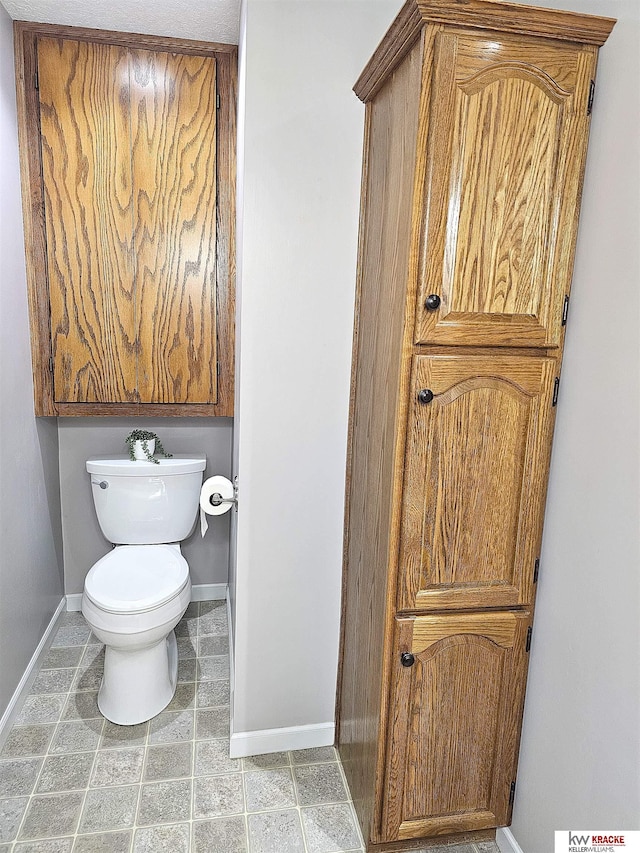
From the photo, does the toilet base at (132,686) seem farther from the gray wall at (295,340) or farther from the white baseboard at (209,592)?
the white baseboard at (209,592)

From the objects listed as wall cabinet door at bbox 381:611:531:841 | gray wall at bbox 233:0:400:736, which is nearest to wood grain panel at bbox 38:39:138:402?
gray wall at bbox 233:0:400:736

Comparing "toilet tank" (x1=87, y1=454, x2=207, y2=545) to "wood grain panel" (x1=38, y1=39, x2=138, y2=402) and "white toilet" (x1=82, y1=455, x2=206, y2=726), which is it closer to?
"white toilet" (x1=82, y1=455, x2=206, y2=726)

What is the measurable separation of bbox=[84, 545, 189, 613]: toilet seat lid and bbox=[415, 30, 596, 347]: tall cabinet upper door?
4.42 feet

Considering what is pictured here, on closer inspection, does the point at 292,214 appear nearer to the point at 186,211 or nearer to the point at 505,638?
the point at 186,211

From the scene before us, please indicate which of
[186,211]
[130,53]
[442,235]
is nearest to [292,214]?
[442,235]

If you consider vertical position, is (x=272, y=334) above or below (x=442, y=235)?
below

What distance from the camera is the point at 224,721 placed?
219cm

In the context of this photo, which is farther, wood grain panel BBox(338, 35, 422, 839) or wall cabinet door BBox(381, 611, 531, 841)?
wall cabinet door BBox(381, 611, 531, 841)

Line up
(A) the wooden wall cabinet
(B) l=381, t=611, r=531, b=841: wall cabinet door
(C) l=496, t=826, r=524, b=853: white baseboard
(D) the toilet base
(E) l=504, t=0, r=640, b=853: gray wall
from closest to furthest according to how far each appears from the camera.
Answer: (E) l=504, t=0, r=640, b=853: gray wall, (B) l=381, t=611, r=531, b=841: wall cabinet door, (C) l=496, t=826, r=524, b=853: white baseboard, (D) the toilet base, (A) the wooden wall cabinet

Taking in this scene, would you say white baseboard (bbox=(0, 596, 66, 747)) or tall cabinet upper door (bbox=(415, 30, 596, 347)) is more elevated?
tall cabinet upper door (bbox=(415, 30, 596, 347))

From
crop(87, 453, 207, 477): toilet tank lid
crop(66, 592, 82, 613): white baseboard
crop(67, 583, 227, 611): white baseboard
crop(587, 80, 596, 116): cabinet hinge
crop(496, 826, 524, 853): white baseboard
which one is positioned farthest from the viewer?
crop(67, 583, 227, 611): white baseboard

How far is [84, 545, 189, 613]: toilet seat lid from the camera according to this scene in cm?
207

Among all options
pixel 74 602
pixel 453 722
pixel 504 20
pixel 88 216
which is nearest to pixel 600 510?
pixel 453 722

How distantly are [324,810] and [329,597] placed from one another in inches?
24.1
